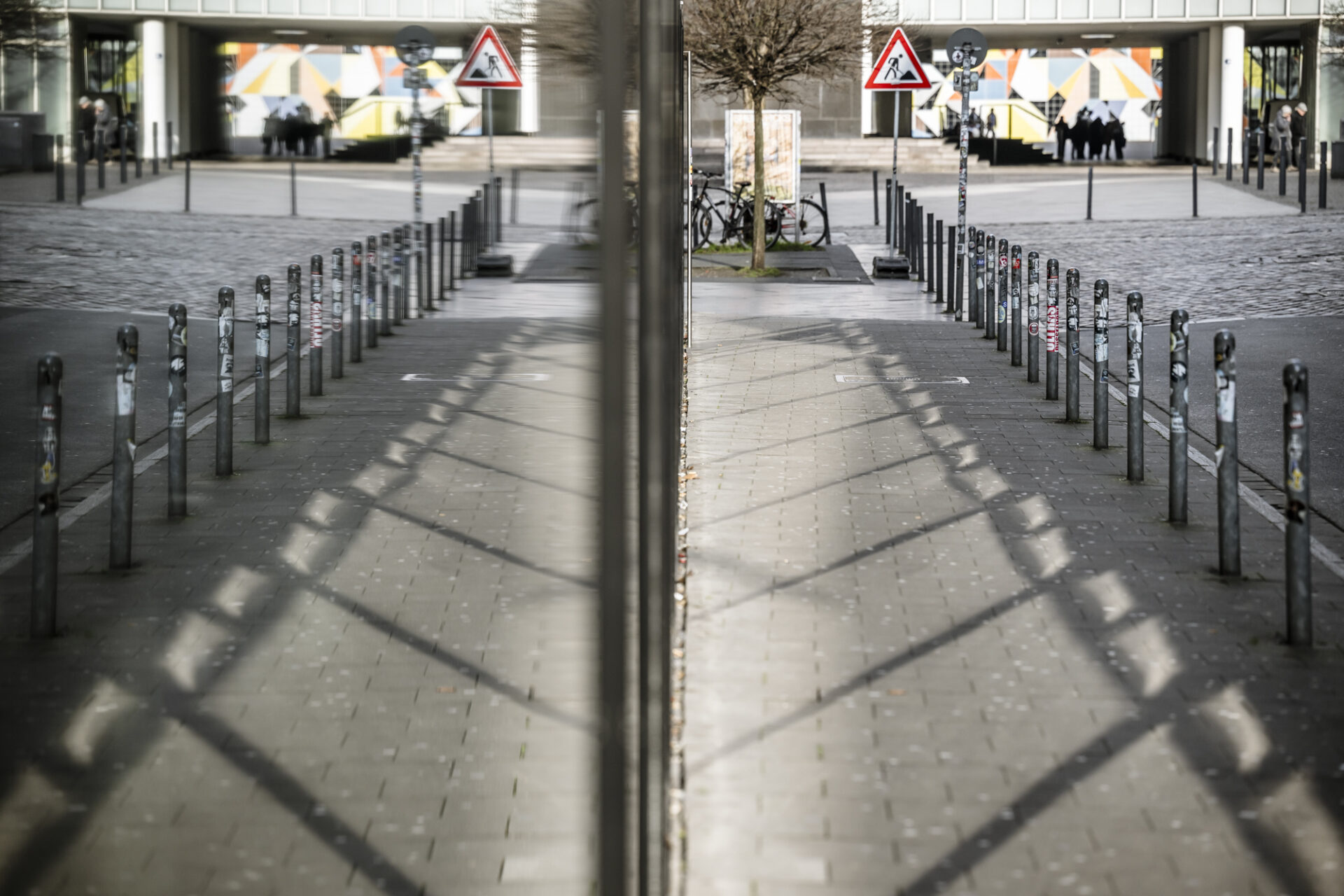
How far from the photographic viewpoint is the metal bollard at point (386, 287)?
84.3 inches

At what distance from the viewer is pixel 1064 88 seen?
62469 millimetres

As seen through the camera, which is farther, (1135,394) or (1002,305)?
(1002,305)

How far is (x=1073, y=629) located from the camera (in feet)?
17.9

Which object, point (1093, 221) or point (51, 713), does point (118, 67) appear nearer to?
point (51, 713)

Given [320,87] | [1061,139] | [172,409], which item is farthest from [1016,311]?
[1061,139]

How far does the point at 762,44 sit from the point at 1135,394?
13.8m

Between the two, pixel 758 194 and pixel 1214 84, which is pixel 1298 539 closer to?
pixel 758 194

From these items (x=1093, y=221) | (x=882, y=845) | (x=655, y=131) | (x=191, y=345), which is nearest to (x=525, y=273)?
(x=655, y=131)

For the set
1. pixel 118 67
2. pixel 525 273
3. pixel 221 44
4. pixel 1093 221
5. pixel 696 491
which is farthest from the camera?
pixel 1093 221

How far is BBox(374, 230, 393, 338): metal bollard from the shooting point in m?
2.14

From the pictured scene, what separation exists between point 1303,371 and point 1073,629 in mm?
1043

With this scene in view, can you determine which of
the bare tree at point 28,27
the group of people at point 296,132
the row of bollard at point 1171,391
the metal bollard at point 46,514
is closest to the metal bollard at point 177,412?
the metal bollard at point 46,514

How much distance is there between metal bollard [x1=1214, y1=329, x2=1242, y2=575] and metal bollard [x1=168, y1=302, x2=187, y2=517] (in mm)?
3299

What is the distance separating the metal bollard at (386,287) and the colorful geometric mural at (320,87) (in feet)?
1.04
